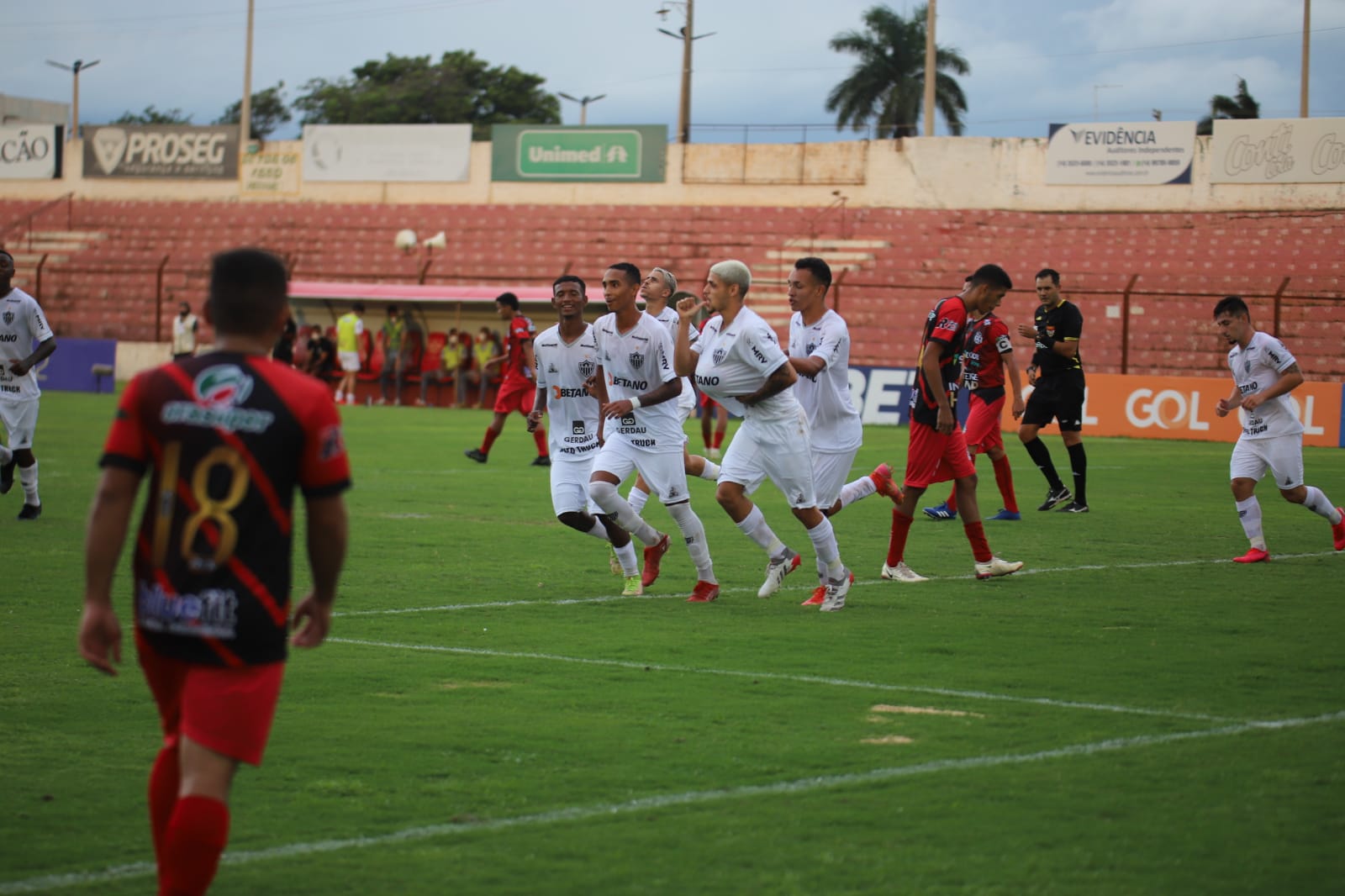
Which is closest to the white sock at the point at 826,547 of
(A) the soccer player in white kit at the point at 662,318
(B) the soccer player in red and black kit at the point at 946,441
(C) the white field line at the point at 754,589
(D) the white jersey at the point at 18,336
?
(C) the white field line at the point at 754,589

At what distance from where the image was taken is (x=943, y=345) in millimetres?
10312

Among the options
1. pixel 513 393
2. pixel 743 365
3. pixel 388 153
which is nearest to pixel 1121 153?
pixel 388 153

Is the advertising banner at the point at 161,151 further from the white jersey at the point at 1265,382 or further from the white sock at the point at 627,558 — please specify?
the white jersey at the point at 1265,382

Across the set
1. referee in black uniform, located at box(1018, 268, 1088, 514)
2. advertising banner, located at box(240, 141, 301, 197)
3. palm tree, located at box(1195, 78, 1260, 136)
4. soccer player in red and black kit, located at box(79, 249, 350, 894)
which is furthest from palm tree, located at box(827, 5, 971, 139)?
soccer player in red and black kit, located at box(79, 249, 350, 894)

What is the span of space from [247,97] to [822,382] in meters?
47.6

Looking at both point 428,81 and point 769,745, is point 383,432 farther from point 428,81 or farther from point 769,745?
point 428,81

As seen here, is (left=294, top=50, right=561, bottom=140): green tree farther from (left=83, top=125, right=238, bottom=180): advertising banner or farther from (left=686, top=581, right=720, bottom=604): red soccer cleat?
(left=686, top=581, right=720, bottom=604): red soccer cleat

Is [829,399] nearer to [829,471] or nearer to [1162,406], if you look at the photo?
[829,471]

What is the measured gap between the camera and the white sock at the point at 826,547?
30.9 feet

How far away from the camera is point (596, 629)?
8.70m

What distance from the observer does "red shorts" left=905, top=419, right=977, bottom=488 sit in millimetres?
10766

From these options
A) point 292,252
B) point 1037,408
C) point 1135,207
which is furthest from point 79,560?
point 292,252

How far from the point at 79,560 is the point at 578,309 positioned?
4.22 m

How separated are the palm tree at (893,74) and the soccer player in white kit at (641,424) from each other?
6395 centimetres
